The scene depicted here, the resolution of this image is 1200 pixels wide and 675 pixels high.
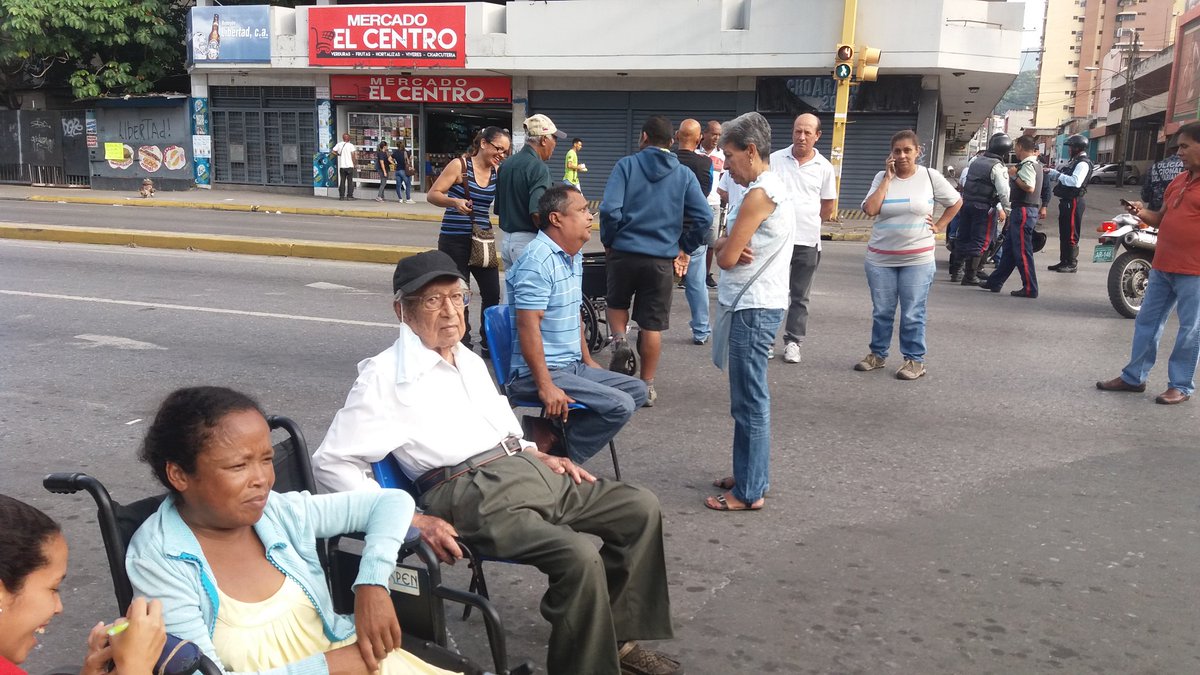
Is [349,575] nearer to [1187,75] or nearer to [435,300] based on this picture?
[435,300]

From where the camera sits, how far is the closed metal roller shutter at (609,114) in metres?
23.6

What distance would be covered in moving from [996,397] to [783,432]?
181 cm

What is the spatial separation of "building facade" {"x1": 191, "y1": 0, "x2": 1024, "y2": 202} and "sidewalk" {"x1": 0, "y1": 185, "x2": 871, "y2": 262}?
180 cm

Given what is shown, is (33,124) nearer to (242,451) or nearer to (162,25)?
(162,25)

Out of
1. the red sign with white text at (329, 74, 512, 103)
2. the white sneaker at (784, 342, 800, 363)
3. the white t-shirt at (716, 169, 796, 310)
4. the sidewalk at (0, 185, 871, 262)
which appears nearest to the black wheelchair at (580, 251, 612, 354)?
the white sneaker at (784, 342, 800, 363)

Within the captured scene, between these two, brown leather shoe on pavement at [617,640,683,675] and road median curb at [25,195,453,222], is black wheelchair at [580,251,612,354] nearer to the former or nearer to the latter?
brown leather shoe on pavement at [617,640,683,675]

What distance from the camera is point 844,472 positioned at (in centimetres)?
501

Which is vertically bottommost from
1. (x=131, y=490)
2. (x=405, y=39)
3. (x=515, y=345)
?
(x=131, y=490)

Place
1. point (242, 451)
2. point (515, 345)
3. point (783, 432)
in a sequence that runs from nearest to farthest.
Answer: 1. point (242, 451)
2. point (515, 345)
3. point (783, 432)

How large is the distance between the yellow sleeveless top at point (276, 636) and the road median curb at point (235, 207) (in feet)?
63.5

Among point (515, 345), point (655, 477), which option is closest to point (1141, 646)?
point (655, 477)

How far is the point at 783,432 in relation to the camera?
5660 millimetres

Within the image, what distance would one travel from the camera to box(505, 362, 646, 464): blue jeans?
13.7 ft

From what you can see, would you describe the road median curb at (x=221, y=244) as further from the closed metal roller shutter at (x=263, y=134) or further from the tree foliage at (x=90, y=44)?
the tree foliage at (x=90, y=44)
